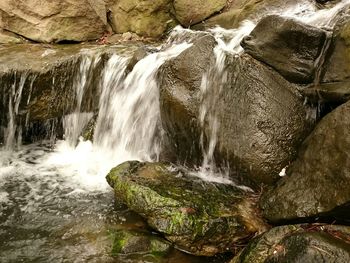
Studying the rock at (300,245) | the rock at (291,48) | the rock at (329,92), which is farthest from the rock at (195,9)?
the rock at (300,245)

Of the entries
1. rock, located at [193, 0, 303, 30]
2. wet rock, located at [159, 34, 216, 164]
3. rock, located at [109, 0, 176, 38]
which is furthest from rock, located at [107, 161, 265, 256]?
rock, located at [109, 0, 176, 38]

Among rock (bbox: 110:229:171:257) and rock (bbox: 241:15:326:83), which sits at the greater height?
rock (bbox: 241:15:326:83)

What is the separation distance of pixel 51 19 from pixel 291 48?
5.91 metres

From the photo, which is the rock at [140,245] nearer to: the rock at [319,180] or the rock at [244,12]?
the rock at [319,180]

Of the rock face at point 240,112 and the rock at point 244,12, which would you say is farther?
the rock at point 244,12

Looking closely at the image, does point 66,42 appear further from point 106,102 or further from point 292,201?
point 292,201

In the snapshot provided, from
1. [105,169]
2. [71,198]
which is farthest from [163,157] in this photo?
[71,198]

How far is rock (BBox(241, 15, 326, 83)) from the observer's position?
18.6 feet

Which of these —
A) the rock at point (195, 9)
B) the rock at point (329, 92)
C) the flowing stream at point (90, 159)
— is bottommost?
the flowing stream at point (90, 159)

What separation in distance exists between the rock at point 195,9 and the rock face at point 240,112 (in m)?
3.30

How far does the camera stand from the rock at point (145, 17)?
9.52m

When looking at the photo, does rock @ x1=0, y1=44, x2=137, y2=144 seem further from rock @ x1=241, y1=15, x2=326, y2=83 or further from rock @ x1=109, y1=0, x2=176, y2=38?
rock @ x1=241, y1=15, x2=326, y2=83

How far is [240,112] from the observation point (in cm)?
566

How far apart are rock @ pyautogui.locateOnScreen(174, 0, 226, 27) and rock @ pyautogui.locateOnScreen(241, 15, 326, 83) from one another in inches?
142
